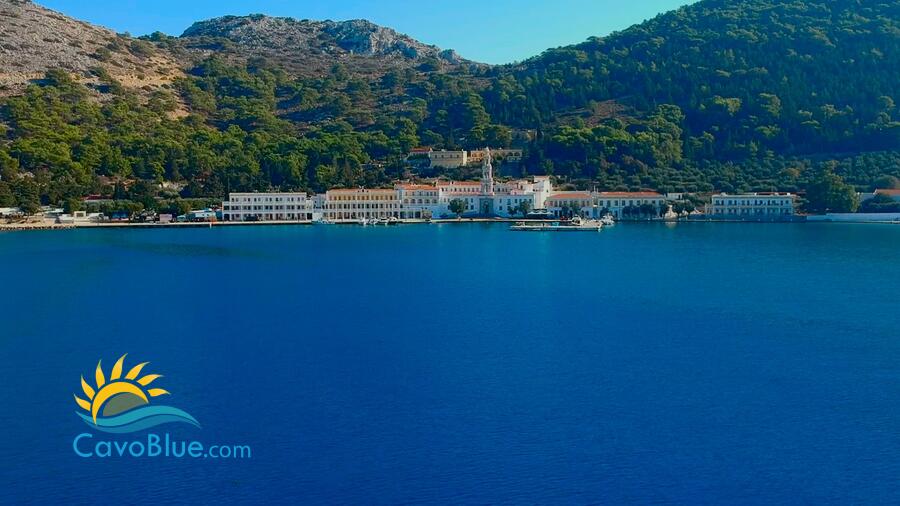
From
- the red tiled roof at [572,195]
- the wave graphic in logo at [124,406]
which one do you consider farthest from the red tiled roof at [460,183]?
the wave graphic in logo at [124,406]

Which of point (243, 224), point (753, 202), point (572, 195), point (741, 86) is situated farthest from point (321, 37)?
point (753, 202)

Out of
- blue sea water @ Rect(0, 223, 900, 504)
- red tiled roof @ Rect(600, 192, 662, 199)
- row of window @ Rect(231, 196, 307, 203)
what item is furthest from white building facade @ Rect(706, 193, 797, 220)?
blue sea water @ Rect(0, 223, 900, 504)

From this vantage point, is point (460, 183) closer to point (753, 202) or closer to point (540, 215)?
point (540, 215)

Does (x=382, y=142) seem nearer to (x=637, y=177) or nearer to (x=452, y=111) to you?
(x=452, y=111)

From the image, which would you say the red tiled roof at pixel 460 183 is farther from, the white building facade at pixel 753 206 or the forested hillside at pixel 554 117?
the white building facade at pixel 753 206

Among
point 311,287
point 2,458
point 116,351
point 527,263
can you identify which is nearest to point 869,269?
point 527,263

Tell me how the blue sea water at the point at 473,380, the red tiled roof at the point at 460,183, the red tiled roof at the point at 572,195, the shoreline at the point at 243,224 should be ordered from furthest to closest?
the red tiled roof at the point at 460,183 < the red tiled roof at the point at 572,195 < the shoreline at the point at 243,224 < the blue sea water at the point at 473,380
